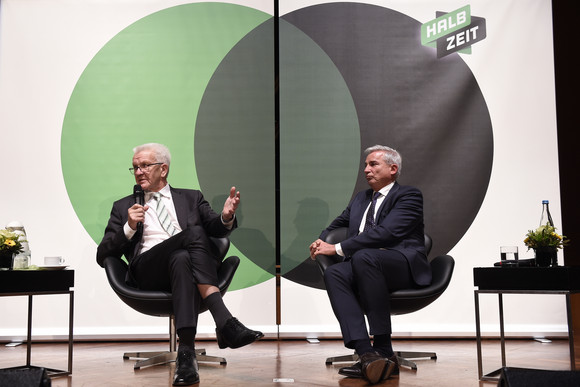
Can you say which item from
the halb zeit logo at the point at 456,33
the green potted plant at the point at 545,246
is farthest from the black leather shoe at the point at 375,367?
the halb zeit logo at the point at 456,33

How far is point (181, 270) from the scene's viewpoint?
119 inches

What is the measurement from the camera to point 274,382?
2801mm

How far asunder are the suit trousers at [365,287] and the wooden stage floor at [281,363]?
0.88 feet

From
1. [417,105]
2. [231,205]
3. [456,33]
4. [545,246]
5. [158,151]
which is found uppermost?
[456,33]

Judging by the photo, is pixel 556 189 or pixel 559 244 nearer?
pixel 559 244

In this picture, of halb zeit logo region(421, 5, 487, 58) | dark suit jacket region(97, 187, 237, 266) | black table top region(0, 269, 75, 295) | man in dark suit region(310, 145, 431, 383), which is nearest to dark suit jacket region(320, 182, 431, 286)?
man in dark suit region(310, 145, 431, 383)

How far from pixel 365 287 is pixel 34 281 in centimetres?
169

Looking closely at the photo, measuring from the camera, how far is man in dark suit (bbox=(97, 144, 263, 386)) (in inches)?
115

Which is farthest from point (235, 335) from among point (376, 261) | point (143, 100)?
point (143, 100)

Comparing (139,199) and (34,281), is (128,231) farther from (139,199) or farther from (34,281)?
(34,281)

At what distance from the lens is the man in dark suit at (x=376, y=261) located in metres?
2.97

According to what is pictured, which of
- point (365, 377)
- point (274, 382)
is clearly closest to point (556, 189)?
point (365, 377)

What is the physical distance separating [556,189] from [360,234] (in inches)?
82.6

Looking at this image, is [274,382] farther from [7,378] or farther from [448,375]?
[7,378]
